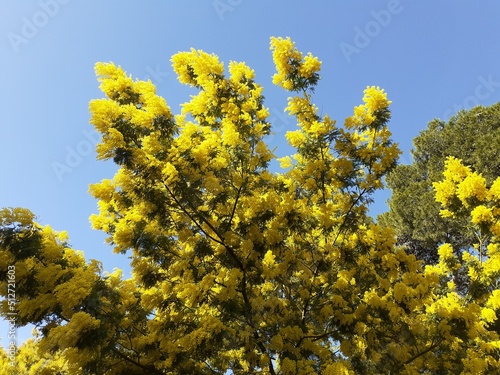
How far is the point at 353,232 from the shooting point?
6973mm

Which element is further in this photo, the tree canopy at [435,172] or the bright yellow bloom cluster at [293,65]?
the tree canopy at [435,172]

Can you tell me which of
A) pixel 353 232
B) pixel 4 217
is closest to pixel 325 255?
pixel 353 232

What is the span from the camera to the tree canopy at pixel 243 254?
17.4ft

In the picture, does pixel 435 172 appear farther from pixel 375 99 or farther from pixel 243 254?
pixel 243 254

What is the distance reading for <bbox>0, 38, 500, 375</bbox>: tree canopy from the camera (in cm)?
530

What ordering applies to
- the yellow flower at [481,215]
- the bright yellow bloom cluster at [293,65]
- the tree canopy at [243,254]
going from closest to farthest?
1. the tree canopy at [243,254]
2. the yellow flower at [481,215]
3. the bright yellow bloom cluster at [293,65]

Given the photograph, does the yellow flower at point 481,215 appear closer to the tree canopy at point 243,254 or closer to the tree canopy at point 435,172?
the tree canopy at point 243,254

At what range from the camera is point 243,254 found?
20.7 ft

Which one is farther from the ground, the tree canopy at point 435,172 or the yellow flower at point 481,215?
the tree canopy at point 435,172

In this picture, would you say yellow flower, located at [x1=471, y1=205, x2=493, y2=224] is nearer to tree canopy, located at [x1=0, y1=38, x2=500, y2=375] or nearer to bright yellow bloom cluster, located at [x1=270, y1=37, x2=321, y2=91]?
tree canopy, located at [x1=0, y1=38, x2=500, y2=375]

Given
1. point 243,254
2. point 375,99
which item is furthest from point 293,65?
point 243,254

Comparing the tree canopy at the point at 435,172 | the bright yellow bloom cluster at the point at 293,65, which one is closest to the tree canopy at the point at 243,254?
the bright yellow bloom cluster at the point at 293,65

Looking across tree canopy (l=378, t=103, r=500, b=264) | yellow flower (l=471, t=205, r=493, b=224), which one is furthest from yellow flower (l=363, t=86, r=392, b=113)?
tree canopy (l=378, t=103, r=500, b=264)

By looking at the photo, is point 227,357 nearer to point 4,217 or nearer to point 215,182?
point 215,182
